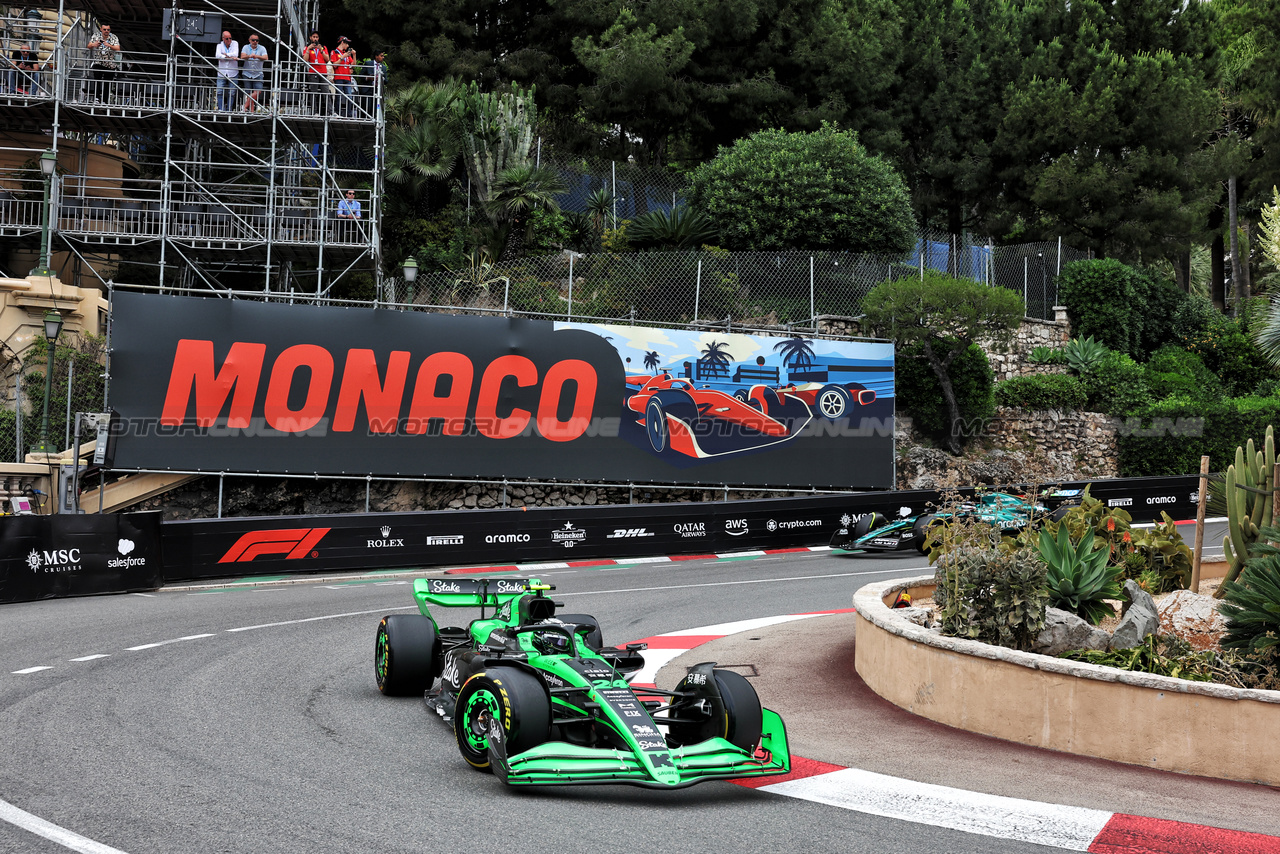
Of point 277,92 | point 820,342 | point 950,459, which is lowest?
point 950,459

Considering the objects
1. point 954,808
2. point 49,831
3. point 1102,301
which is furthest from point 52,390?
point 1102,301

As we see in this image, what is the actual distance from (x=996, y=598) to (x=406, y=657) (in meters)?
4.85

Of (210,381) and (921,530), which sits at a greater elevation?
(210,381)

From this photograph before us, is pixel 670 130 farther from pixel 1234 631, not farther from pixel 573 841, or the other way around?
pixel 573 841

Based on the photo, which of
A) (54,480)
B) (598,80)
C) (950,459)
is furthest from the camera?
(598,80)

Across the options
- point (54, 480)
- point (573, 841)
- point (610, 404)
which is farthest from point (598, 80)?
point (573, 841)

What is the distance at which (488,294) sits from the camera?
2531 centimetres

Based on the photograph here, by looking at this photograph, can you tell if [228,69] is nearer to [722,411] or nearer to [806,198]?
[722,411]

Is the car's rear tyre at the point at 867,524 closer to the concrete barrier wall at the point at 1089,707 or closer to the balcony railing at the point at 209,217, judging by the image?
the concrete barrier wall at the point at 1089,707

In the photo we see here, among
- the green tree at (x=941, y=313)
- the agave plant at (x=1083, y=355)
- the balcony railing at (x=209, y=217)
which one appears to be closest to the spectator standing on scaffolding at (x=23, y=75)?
the balcony railing at (x=209, y=217)

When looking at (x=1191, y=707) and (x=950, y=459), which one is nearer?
(x=1191, y=707)

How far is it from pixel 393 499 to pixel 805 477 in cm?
965

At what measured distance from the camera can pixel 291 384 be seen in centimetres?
2109

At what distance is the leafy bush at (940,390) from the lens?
27.9m
